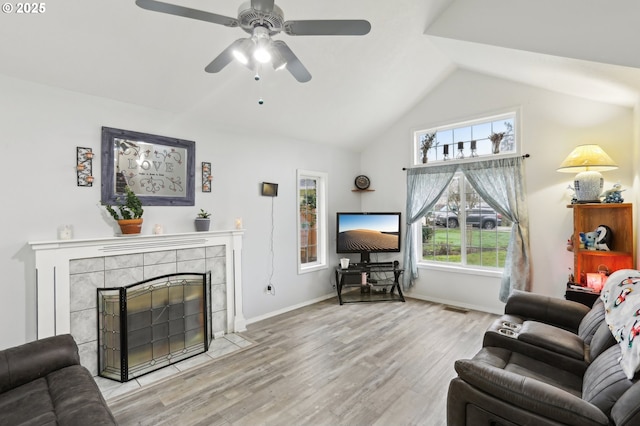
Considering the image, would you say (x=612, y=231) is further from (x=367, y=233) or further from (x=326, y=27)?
(x=326, y=27)

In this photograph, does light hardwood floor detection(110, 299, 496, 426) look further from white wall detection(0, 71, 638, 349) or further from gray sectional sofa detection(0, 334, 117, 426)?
white wall detection(0, 71, 638, 349)

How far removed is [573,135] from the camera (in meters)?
3.57

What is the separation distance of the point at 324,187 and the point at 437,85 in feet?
7.94

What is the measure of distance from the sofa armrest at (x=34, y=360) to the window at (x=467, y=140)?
4.85 meters

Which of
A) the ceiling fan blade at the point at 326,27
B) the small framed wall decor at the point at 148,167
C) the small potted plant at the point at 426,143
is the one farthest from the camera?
the small potted plant at the point at 426,143

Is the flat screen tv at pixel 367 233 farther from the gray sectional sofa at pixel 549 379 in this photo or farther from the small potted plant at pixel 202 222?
the gray sectional sofa at pixel 549 379

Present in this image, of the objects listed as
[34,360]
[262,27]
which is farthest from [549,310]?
[34,360]

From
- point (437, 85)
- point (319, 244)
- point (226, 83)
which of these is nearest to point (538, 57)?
point (437, 85)

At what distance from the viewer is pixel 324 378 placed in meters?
2.60

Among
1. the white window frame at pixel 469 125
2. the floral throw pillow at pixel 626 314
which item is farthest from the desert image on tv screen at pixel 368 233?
the floral throw pillow at pixel 626 314

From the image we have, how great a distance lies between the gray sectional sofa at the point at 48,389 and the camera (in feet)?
4.79

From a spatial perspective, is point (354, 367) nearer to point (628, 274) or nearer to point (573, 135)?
point (628, 274)

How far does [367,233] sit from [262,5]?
154 inches

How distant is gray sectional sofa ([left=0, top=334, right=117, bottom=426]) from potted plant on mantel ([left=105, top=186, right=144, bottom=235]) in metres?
1.02
